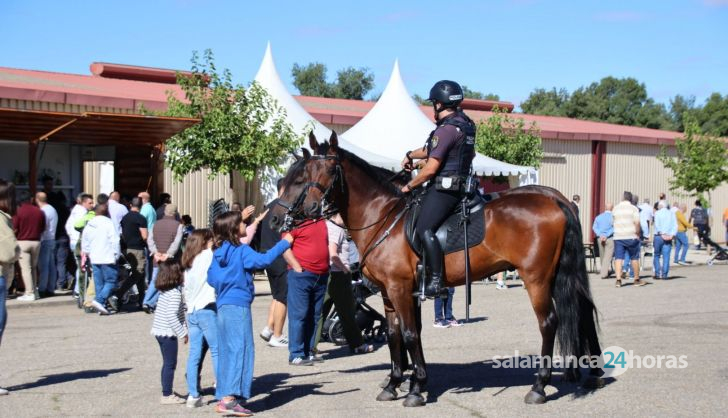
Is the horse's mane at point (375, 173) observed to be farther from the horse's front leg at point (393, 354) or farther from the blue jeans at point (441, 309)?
the blue jeans at point (441, 309)

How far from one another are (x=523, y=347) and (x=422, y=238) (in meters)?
3.44

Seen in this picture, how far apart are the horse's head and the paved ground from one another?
1783 millimetres

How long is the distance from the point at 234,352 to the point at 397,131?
50.9ft

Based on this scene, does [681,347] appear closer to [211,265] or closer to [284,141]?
[211,265]

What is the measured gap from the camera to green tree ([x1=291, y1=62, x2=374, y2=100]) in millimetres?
72812

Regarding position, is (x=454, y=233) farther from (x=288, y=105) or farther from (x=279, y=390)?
(x=288, y=105)

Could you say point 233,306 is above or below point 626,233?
below

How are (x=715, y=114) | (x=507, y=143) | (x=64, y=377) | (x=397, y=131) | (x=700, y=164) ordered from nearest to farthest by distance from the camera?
(x=64, y=377), (x=397, y=131), (x=507, y=143), (x=700, y=164), (x=715, y=114)

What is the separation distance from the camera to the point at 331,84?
244ft

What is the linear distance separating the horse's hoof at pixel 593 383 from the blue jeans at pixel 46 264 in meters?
11.9

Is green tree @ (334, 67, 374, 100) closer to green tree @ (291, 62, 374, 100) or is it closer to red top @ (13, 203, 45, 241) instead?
green tree @ (291, 62, 374, 100)

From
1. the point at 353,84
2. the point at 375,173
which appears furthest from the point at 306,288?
the point at 353,84

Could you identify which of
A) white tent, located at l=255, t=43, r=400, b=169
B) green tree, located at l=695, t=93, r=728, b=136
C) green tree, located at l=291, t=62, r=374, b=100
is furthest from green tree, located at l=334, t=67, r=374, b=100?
white tent, located at l=255, t=43, r=400, b=169

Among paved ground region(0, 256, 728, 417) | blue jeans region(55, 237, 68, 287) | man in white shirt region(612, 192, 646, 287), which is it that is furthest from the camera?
man in white shirt region(612, 192, 646, 287)
